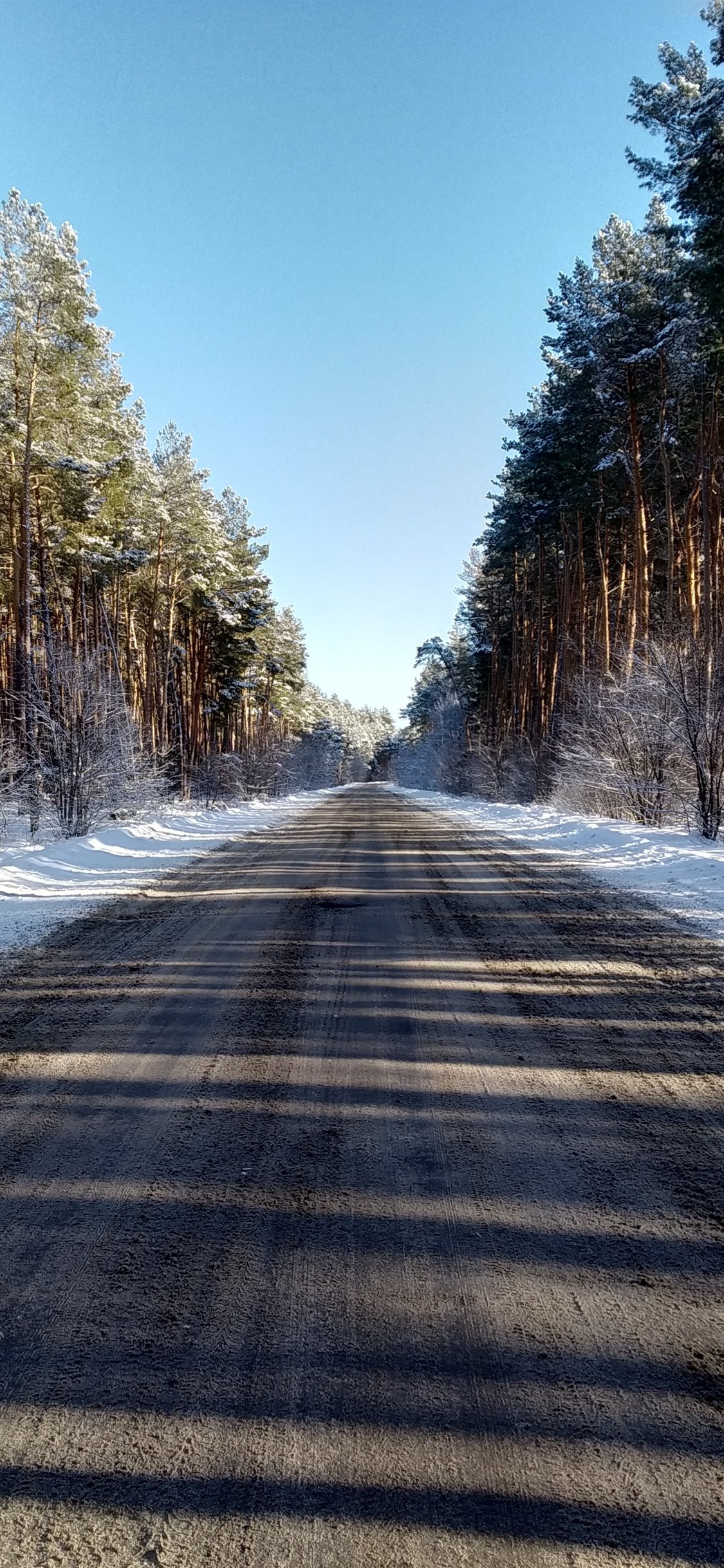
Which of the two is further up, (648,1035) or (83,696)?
(83,696)

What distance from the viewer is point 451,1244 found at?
7.13 ft

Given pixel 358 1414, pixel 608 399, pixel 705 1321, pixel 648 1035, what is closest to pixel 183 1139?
pixel 358 1414

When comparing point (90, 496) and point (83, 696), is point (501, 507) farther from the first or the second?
point (83, 696)

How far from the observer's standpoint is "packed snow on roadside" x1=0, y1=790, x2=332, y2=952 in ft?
Answer: 22.6

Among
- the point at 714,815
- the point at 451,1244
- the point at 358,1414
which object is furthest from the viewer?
the point at 714,815

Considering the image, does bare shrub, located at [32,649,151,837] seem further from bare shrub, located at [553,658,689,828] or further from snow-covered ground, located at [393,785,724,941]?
bare shrub, located at [553,658,689,828]

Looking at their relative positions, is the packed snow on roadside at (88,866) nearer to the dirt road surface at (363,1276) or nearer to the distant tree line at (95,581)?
the distant tree line at (95,581)

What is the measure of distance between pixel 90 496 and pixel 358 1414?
866 inches

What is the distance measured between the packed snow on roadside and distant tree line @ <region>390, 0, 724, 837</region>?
773 centimetres

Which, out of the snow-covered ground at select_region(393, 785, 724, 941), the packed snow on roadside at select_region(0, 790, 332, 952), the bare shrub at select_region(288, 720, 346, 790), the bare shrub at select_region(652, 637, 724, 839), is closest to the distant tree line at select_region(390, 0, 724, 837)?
the bare shrub at select_region(652, 637, 724, 839)

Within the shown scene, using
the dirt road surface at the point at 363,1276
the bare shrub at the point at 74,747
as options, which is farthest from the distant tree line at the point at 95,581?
the dirt road surface at the point at 363,1276

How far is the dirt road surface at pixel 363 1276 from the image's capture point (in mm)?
1412

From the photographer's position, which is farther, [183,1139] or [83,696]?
[83,696]

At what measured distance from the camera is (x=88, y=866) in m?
9.96
